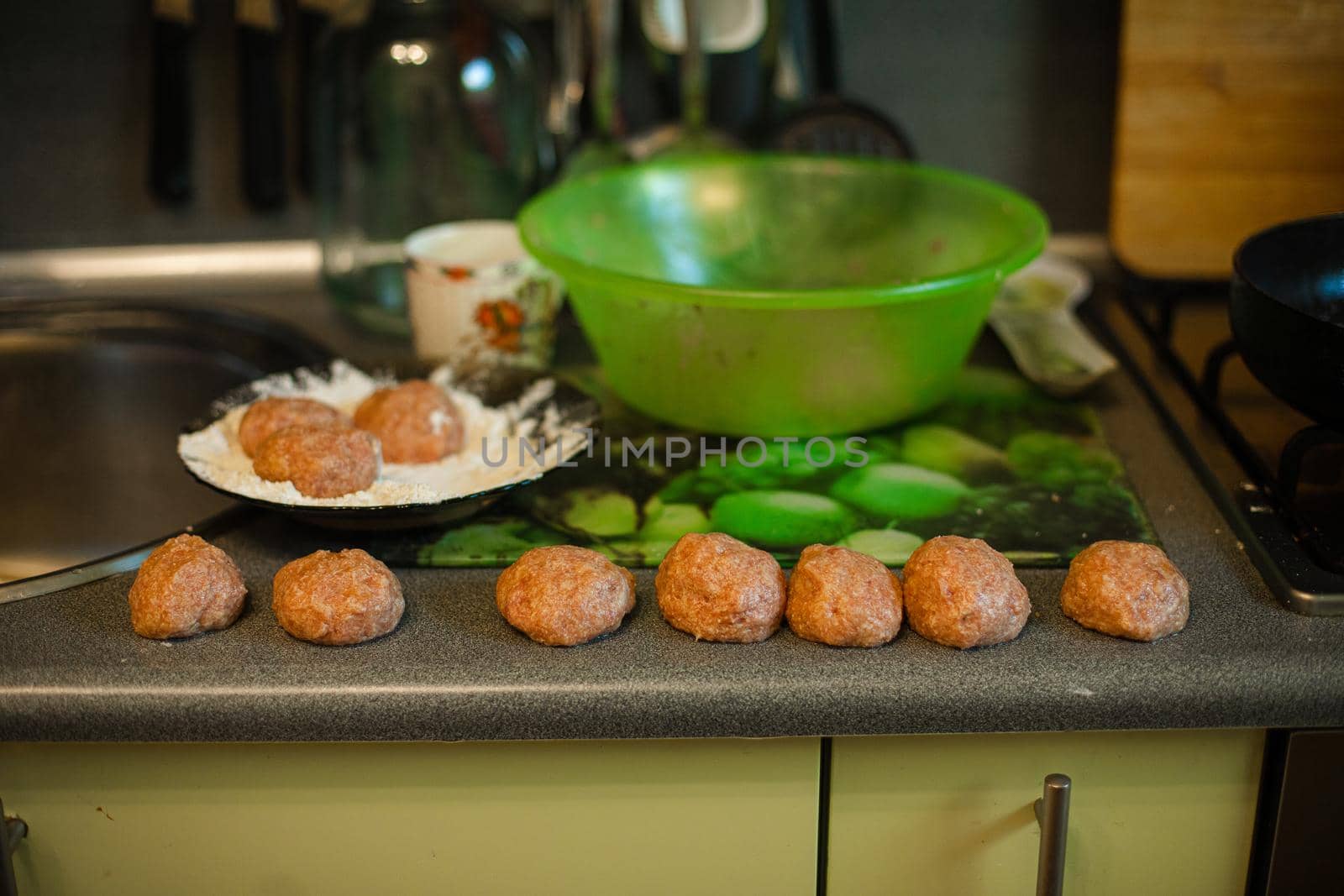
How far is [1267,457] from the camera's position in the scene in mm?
941

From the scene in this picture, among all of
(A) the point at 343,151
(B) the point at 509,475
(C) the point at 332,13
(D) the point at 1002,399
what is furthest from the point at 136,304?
(D) the point at 1002,399

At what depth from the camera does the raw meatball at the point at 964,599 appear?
0.73 m

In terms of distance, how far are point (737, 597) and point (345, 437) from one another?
296mm

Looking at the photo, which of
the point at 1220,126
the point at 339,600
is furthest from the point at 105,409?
the point at 1220,126

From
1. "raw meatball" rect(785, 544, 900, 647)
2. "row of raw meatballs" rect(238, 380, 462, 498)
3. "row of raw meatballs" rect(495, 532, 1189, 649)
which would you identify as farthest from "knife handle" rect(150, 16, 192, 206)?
"raw meatball" rect(785, 544, 900, 647)

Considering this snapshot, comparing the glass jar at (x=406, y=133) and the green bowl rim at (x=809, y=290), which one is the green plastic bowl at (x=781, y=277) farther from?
the glass jar at (x=406, y=133)

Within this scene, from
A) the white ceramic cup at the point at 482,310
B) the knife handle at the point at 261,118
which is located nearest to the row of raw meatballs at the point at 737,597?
the white ceramic cup at the point at 482,310

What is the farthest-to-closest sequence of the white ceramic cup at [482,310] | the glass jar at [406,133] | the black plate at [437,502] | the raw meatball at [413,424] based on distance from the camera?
the glass jar at [406,133], the white ceramic cup at [482,310], the raw meatball at [413,424], the black plate at [437,502]

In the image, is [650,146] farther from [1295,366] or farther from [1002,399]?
[1295,366]

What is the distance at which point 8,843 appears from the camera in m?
0.75

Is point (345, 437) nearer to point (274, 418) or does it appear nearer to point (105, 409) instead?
point (274, 418)

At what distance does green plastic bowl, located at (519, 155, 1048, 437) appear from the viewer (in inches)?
36.2

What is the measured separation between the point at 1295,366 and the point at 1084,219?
23.3 inches

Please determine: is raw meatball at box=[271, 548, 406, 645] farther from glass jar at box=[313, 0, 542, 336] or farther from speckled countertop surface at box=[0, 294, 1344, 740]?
glass jar at box=[313, 0, 542, 336]
